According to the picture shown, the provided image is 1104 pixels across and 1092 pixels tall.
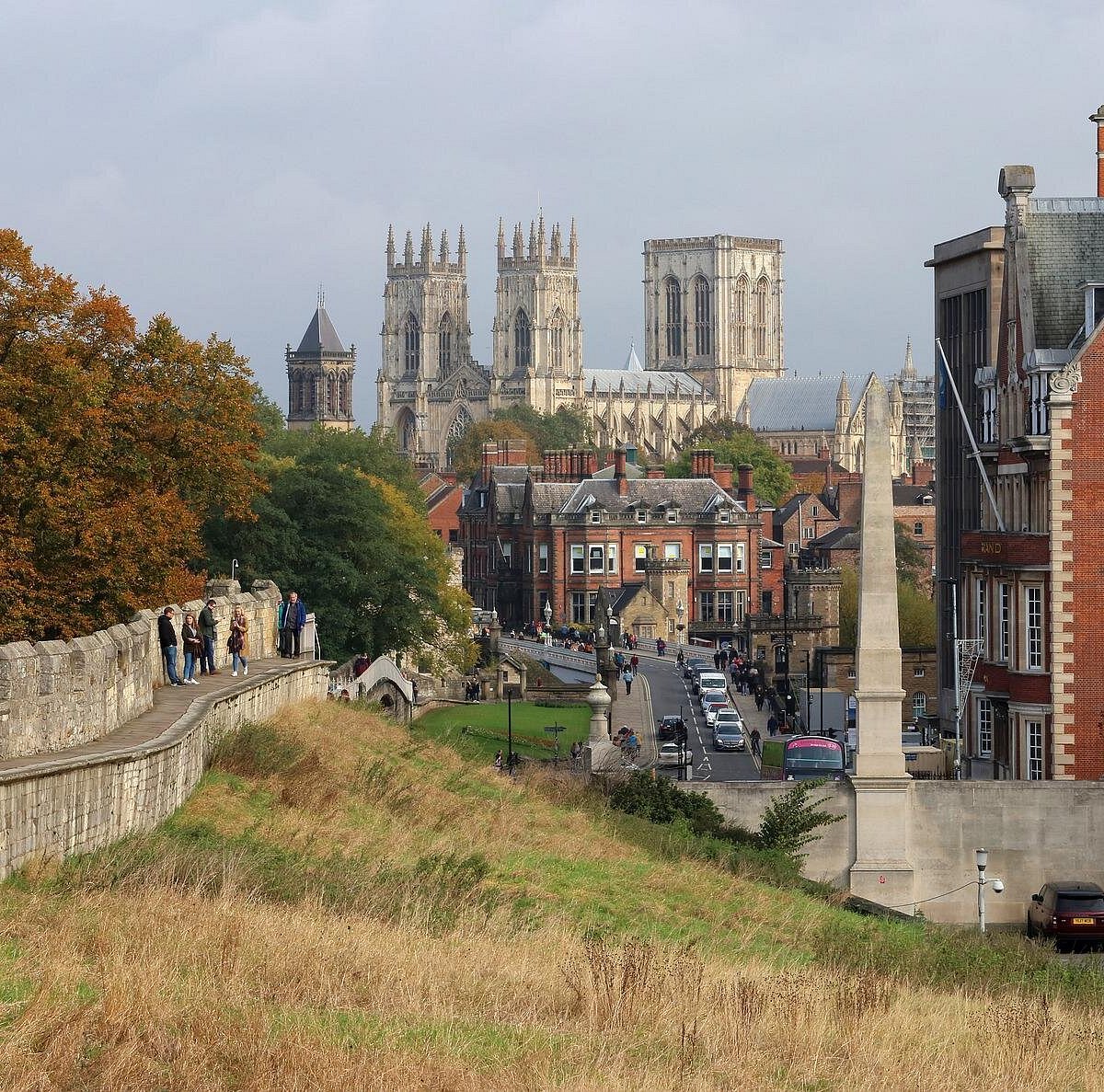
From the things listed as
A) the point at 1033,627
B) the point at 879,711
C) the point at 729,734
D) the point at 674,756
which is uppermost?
the point at 1033,627

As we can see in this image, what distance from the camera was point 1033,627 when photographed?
134 ft

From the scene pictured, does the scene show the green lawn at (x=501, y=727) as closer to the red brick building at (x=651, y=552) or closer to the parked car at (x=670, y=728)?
the parked car at (x=670, y=728)

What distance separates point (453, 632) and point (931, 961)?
54.7m

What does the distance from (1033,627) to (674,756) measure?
11872 mm

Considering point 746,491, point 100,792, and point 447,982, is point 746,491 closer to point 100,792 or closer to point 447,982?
point 100,792

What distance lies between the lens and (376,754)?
3150 centimetres

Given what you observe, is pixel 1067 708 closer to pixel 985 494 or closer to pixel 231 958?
pixel 985 494

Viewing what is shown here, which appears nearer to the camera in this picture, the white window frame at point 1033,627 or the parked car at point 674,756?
the white window frame at point 1033,627

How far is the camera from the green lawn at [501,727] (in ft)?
148

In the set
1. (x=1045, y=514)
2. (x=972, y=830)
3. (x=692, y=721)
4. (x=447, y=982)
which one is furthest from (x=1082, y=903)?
(x=692, y=721)

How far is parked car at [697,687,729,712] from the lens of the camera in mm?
68750

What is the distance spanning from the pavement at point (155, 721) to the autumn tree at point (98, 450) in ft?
17.2

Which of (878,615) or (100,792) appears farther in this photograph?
(878,615)

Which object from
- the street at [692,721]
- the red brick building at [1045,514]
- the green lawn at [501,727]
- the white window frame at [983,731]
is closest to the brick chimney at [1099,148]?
the red brick building at [1045,514]
